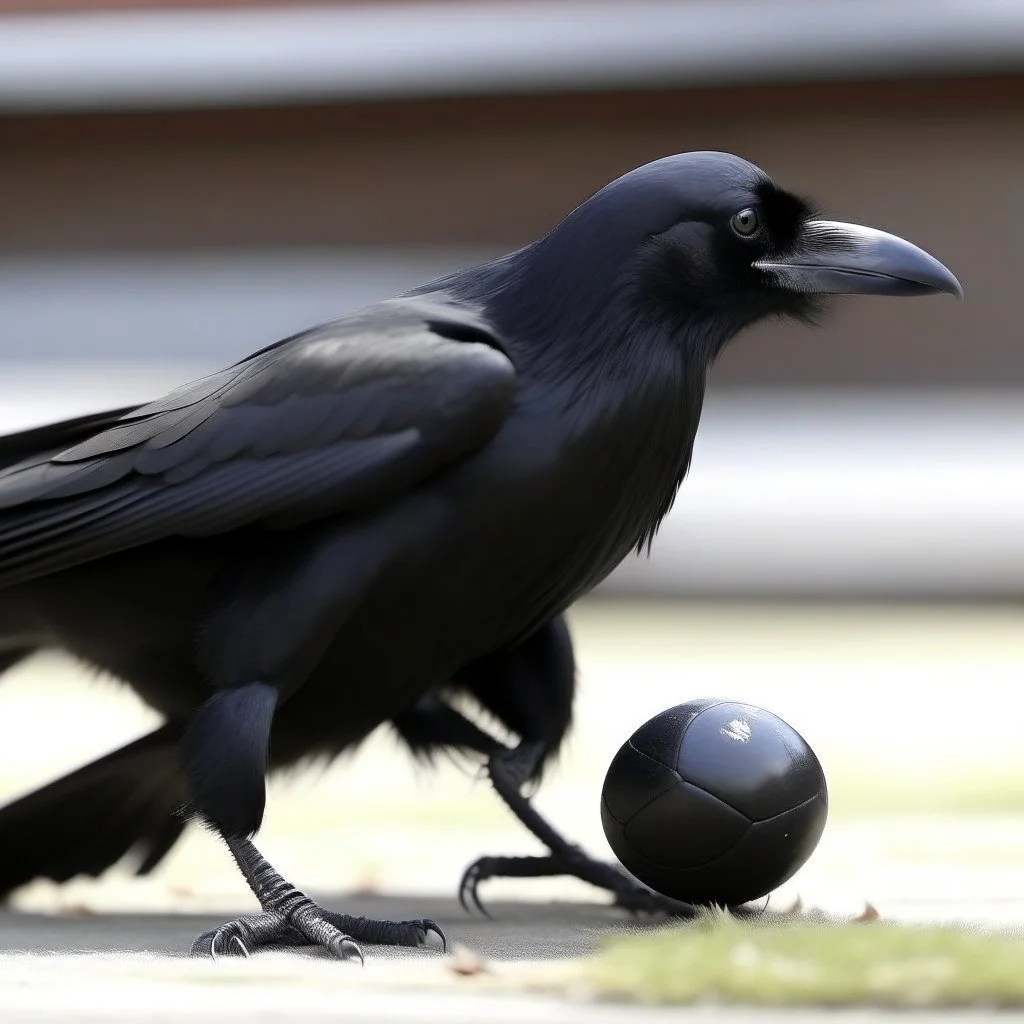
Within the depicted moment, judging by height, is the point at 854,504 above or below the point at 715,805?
below

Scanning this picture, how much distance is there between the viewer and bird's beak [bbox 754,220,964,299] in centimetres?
328

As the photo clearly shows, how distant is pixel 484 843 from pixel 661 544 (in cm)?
755

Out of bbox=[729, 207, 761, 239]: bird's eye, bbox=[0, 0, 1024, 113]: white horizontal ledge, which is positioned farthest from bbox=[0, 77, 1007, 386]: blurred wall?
bbox=[729, 207, 761, 239]: bird's eye

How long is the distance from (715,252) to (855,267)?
303 millimetres

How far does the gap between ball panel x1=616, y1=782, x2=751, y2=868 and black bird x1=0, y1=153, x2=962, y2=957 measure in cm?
25

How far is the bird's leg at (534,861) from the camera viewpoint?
346cm

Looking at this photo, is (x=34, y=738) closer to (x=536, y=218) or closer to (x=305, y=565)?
(x=305, y=565)

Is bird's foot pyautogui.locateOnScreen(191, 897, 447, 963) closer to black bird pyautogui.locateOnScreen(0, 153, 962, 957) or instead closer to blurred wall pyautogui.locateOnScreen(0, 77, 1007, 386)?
black bird pyautogui.locateOnScreen(0, 153, 962, 957)

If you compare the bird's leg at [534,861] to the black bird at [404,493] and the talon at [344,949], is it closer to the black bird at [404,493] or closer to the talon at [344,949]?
the black bird at [404,493]

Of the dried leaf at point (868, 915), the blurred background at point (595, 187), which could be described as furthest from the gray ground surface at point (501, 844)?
the blurred background at point (595, 187)

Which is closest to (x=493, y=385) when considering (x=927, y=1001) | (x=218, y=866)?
(x=927, y=1001)

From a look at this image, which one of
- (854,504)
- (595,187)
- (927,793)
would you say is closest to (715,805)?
(927,793)

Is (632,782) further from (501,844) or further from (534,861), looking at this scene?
(501,844)

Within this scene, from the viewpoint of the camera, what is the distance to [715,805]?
121 inches
